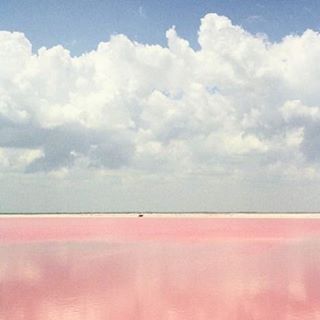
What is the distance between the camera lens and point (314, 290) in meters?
20.9

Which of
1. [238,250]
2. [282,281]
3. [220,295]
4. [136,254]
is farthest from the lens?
[238,250]

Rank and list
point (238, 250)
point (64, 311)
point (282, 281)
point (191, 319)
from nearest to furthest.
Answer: point (191, 319) < point (64, 311) < point (282, 281) < point (238, 250)

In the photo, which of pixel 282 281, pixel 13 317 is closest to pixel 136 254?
pixel 282 281

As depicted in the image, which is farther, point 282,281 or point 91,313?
point 282,281

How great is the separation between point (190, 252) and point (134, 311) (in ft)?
59.0

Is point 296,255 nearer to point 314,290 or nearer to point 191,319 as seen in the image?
point 314,290

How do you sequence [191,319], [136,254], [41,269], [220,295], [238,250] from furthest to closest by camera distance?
[238,250]
[136,254]
[41,269]
[220,295]
[191,319]

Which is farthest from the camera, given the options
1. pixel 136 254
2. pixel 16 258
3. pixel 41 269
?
pixel 136 254

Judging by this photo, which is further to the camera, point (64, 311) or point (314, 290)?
point (314, 290)

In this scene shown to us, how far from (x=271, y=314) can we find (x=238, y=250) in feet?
64.9

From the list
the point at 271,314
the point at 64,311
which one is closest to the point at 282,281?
the point at 271,314

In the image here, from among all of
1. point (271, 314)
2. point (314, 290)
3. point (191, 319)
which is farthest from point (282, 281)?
point (191, 319)

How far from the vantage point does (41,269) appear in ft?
89.8

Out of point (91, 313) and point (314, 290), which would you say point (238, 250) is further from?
point (91, 313)
